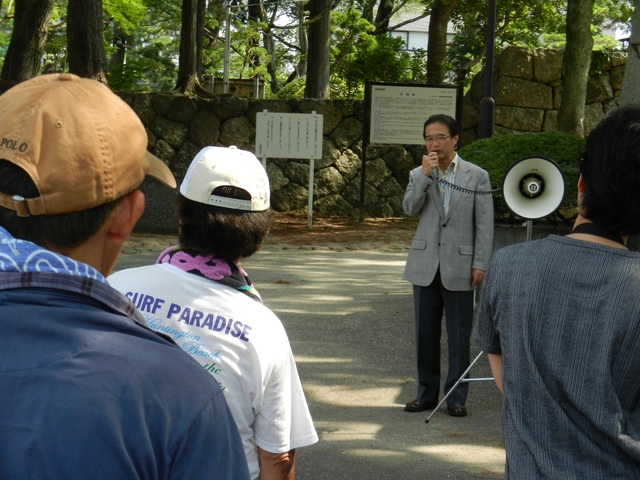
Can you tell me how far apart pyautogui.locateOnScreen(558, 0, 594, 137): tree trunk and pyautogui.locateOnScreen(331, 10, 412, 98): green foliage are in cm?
608

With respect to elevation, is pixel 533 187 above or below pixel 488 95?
below

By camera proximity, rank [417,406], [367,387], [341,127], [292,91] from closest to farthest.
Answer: [417,406], [367,387], [341,127], [292,91]

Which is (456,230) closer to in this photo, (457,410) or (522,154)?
(457,410)

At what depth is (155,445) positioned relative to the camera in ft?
4.31

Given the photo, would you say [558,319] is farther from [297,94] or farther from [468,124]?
[297,94]

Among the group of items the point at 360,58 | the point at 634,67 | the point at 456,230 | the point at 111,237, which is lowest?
the point at 456,230

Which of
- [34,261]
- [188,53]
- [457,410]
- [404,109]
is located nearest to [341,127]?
[404,109]

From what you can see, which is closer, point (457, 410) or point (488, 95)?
point (457, 410)

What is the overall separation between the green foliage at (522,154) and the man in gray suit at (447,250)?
175 cm

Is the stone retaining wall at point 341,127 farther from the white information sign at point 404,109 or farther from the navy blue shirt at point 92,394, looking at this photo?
the navy blue shirt at point 92,394

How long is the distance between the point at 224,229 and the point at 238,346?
347 mm

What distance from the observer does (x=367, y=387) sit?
22.5ft

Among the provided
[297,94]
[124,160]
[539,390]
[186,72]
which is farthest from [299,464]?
[297,94]

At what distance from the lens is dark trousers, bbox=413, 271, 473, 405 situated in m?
6.27
